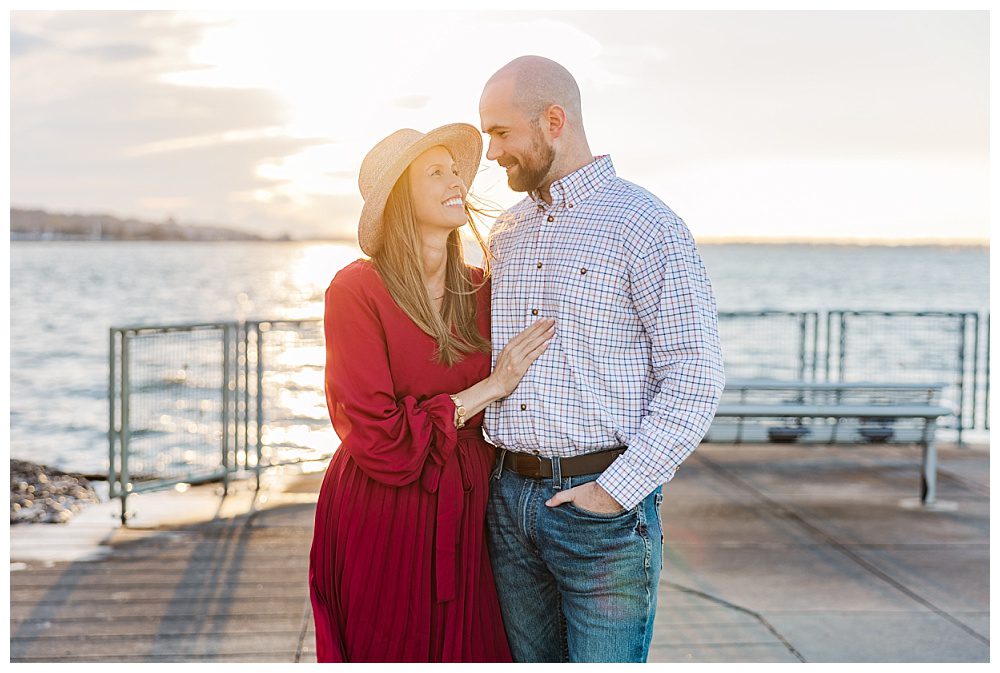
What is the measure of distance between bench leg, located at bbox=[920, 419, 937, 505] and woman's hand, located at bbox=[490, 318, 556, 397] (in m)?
4.96

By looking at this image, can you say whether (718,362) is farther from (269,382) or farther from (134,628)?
(269,382)

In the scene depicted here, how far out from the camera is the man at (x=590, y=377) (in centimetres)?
258

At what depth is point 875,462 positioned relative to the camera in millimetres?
8227

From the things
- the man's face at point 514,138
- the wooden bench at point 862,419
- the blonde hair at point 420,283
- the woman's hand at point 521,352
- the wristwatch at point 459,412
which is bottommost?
the wooden bench at point 862,419

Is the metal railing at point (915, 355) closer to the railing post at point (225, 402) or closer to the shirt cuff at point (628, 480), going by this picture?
the railing post at point (225, 402)

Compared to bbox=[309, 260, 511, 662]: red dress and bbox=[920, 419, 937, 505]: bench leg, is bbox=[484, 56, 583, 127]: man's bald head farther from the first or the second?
bbox=[920, 419, 937, 505]: bench leg

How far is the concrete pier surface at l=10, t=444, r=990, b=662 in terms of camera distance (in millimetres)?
4410

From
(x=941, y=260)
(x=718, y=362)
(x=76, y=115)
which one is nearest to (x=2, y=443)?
(x=718, y=362)

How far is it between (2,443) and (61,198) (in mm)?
57749

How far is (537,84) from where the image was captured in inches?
106

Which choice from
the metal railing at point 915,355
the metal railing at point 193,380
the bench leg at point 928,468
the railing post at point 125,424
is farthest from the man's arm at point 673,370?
the metal railing at point 915,355

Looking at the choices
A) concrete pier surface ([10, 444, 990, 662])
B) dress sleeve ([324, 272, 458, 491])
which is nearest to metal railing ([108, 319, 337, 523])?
concrete pier surface ([10, 444, 990, 662])

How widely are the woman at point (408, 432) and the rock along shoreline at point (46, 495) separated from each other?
400 cm

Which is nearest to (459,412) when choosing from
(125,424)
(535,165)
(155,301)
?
(535,165)
